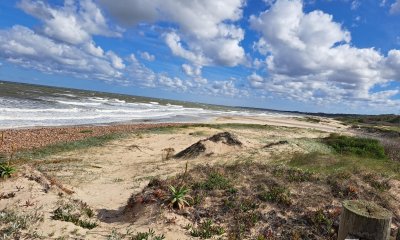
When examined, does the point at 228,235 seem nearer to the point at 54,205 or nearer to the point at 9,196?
the point at 54,205

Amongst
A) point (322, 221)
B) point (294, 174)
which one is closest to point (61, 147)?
point (294, 174)

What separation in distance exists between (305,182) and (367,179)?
6.95ft

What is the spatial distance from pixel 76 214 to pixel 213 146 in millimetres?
11363

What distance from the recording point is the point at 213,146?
1991 centimetres

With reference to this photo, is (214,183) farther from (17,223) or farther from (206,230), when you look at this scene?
(17,223)

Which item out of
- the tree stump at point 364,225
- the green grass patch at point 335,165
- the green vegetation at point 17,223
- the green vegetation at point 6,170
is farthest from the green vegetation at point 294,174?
the green vegetation at point 6,170

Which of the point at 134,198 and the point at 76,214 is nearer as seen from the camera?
the point at 76,214

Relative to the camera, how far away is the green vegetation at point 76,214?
879cm

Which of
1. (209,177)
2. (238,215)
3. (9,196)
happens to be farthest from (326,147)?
(9,196)

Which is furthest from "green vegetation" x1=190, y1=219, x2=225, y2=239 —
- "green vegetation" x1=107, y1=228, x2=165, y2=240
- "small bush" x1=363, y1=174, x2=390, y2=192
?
"small bush" x1=363, y1=174, x2=390, y2=192

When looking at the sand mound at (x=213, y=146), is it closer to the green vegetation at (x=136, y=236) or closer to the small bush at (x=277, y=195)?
Result: the small bush at (x=277, y=195)

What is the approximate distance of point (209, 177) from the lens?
1177 cm

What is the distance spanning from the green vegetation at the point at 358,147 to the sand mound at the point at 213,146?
Result: 5.69 meters

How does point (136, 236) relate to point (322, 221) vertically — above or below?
below
